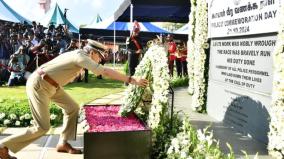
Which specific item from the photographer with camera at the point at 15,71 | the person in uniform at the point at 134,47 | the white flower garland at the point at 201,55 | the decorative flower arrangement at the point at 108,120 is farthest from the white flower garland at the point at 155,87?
the photographer with camera at the point at 15,71

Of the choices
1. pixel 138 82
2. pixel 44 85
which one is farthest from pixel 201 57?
pixel 44 85

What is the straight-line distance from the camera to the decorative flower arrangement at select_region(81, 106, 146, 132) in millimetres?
5903

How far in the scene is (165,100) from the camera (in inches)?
229

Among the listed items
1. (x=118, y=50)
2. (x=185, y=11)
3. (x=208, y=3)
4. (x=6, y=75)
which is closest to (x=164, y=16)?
(x=185, y=11)

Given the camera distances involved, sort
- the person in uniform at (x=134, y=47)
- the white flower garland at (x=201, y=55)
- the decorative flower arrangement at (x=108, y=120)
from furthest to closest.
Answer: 1. the person in uniform at (x=134, y=47)
2. the white flower garland at (x=201, y=55)
3. the decorative flower arrangement at (x=108, y=120)

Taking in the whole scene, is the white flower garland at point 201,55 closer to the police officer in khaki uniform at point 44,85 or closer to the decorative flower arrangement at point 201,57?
the decorative flower arrangement at point 201,57

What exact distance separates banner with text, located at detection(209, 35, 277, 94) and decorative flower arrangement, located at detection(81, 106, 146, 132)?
1.84m

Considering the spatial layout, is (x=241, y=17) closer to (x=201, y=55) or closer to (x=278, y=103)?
(x=201, y=55)

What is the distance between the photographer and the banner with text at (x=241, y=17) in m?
5.95

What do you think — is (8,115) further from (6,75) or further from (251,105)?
(6,75)

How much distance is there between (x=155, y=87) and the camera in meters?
6.05

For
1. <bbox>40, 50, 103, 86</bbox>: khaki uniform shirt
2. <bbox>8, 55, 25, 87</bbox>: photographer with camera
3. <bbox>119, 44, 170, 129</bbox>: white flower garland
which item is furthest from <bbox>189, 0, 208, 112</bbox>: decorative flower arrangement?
<bbox>8, 55, 25, 87</bbox>: photographer with camera

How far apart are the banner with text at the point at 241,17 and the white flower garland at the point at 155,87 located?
54.6 inches

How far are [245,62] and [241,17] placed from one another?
0.72m
